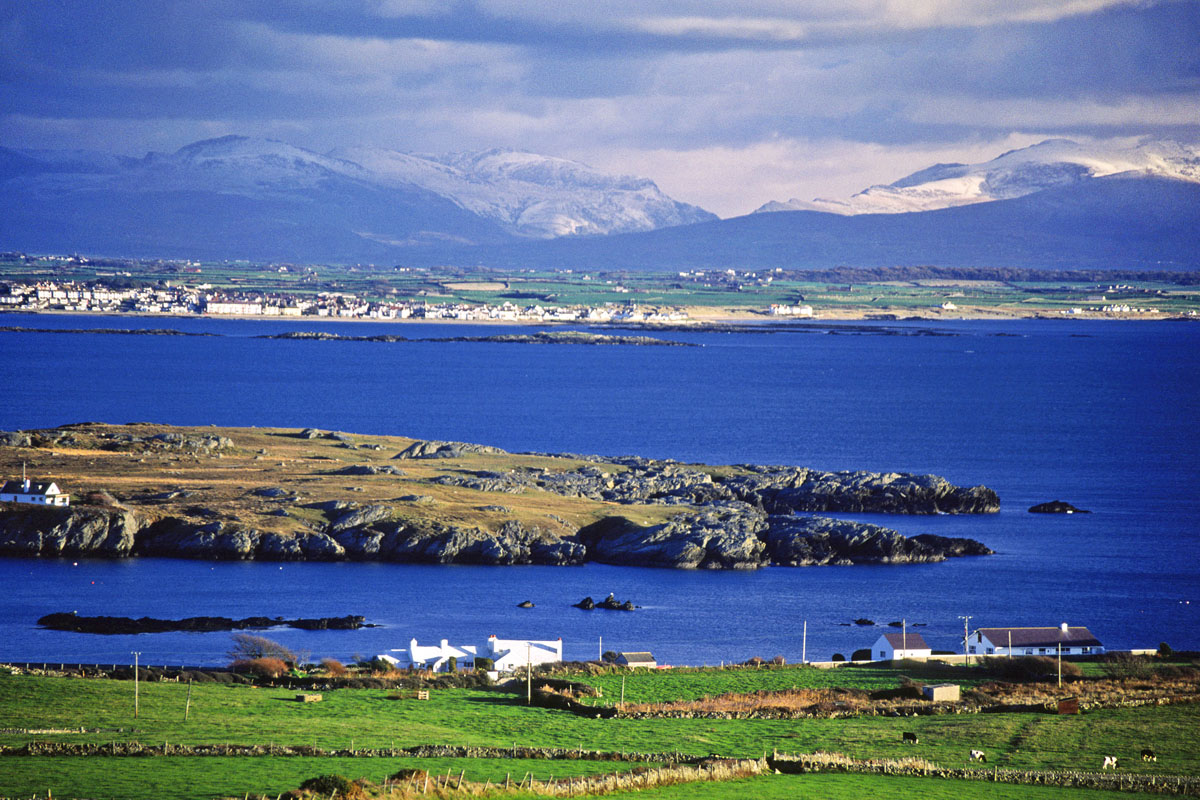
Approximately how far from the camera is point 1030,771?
96.5 ft

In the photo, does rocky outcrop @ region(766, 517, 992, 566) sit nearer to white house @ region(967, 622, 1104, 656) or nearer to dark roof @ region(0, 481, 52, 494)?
white house @ region(967, 622, 1104, 656)

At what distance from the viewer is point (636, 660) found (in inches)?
1681

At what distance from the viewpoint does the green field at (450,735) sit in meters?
25.8

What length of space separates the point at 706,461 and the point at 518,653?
2131 inches

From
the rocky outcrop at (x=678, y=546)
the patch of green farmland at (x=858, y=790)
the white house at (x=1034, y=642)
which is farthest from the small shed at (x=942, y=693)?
the rocky outcrop at (x=678, y=546)

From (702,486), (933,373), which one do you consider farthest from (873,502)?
(933,373)

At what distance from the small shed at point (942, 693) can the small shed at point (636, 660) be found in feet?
27.9

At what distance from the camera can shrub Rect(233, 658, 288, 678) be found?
38156 millimetres

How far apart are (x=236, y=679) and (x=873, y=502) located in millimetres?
50068

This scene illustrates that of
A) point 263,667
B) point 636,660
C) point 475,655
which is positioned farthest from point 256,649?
point 636,660

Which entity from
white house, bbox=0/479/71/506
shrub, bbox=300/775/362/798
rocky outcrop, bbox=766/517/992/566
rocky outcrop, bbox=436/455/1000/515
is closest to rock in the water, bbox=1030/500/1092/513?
rocky outcrop, bbox=436/455/1000/515

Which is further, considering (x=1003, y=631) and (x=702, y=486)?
(x=702, y=486)

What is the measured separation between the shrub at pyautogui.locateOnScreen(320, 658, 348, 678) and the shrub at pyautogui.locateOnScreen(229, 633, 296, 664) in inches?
60.4

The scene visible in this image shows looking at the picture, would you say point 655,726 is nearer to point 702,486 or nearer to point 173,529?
point 173,529
